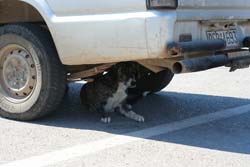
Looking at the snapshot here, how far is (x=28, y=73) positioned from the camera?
586 cm

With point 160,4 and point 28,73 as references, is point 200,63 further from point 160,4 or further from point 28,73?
point 28,73

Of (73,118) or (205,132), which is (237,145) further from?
(73,118)

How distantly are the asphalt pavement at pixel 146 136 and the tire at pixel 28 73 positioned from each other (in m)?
0.18

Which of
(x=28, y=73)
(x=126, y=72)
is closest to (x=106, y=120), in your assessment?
(x=126, y=72)

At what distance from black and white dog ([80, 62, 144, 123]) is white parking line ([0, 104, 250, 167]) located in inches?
17.4

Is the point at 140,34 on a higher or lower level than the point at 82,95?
higher

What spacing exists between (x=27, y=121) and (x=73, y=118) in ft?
1.73

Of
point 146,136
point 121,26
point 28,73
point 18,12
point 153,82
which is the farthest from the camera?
point 153,82

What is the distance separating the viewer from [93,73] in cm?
580

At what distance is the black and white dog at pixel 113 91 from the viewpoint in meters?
5.91

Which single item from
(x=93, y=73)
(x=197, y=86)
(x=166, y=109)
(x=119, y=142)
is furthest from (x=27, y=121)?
(x=197, y=86)

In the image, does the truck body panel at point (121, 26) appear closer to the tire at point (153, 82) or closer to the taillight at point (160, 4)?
the taillight at point (160, 4)

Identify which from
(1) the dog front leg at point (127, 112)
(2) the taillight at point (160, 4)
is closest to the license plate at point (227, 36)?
(2) the taillight at point (160, 4)

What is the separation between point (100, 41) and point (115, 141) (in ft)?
3.12
